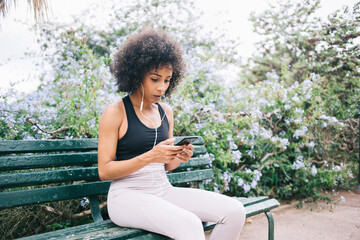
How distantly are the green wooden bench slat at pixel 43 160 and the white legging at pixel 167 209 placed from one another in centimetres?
37

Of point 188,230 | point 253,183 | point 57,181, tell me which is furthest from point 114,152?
point 253,183

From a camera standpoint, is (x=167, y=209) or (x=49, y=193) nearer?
(x=167, y=209)

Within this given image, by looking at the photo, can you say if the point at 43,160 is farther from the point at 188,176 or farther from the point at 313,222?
the point at 313,222

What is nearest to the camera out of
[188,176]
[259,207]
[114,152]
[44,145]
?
[114,152]

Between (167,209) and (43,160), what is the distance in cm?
88

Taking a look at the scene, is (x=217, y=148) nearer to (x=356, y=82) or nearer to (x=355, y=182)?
(x=355, y=182)

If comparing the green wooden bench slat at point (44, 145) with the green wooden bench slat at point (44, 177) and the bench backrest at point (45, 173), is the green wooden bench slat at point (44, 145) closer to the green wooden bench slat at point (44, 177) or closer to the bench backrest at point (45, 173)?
the bench backrest at point (45, 173)

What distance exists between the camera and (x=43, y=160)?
6.29 ft

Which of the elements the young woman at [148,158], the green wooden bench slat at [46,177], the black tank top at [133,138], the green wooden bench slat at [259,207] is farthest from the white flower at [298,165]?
the green wooden bench slat at [46,177]

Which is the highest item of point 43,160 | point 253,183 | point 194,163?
point 43,160

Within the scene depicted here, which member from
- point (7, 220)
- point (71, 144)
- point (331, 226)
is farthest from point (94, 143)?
point (331, 226)

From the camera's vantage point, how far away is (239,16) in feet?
21.8

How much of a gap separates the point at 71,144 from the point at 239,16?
5.60 m

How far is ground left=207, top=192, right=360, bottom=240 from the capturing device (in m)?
3.16
